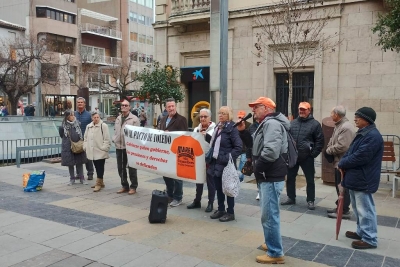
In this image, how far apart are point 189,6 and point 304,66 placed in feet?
18.7

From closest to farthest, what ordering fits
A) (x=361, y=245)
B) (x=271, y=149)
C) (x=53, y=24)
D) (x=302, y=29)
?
(x=271, y=149)
(x=361, y=245)
(x=302, y=29)
(x=53, y=24)

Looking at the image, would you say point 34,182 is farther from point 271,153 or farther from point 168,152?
point 271,153

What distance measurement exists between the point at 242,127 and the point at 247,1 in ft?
30.6

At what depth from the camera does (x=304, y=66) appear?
13805 mm

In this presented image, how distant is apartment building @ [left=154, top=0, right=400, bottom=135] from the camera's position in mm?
12500

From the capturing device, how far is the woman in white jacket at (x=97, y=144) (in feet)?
27.5

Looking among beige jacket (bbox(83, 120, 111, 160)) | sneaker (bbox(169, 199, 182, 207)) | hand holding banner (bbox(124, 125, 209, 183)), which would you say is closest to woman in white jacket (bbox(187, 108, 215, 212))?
hand holding banner (bbox(124, 125, 209, 183))

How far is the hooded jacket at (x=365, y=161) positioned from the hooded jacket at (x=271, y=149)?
Result: 1061 mm

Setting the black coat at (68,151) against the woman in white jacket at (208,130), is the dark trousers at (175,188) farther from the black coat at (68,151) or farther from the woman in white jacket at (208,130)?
the black coat at (68,151)

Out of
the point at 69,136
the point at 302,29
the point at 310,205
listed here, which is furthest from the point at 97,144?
the point at 302,29

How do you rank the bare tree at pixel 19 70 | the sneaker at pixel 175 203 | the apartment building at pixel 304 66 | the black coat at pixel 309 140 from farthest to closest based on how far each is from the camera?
the bare tree at pixel 19 70, the apartment building at pixel 304 66, the sneaker at pixel 175 203, the black coat at pixel 309 140

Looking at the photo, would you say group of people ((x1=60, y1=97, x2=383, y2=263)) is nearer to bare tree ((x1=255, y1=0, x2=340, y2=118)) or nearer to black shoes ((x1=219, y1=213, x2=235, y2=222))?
black shoes ((x1=219, y1=213, x2=235, y2=222))

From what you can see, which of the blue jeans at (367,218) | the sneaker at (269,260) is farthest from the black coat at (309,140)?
the sneaker at (269,260)

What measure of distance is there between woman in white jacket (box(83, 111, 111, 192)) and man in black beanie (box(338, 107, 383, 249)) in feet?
16.9
